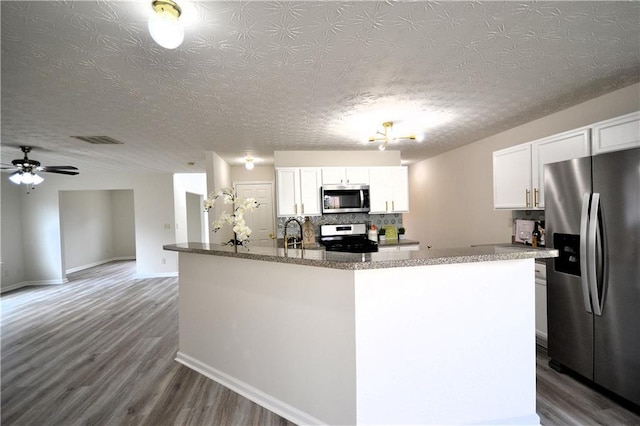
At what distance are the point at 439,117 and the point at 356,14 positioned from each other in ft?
7.08

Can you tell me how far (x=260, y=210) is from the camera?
624 centimetres

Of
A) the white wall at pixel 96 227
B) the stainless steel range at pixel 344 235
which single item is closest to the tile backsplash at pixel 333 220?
the stainless steel range at pixel 344 235

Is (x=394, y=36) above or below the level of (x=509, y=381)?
above

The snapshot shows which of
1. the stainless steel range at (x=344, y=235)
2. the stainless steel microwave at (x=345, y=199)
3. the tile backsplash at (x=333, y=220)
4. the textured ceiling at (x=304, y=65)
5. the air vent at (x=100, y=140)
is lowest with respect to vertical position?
the stainless steel range at (x=344, y=235)

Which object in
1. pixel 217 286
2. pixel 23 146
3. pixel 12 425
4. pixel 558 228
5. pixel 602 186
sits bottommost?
pixel 12 425

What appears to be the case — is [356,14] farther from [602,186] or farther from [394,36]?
[602,186]

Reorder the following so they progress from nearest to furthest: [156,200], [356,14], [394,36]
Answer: [356,14] → [394,36] → [156,200]

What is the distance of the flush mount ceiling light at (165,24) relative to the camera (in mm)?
1361

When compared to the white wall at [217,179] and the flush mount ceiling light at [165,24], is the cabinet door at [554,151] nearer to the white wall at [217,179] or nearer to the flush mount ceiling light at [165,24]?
the flush mount ceiling light at [165,24]

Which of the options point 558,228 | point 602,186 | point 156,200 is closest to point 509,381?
point 558,228

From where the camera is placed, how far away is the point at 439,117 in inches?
132

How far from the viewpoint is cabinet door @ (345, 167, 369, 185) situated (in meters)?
4.84

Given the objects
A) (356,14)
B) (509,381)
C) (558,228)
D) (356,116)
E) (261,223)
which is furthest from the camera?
(261,223)

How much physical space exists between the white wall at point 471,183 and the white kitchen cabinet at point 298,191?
239 centimetres
